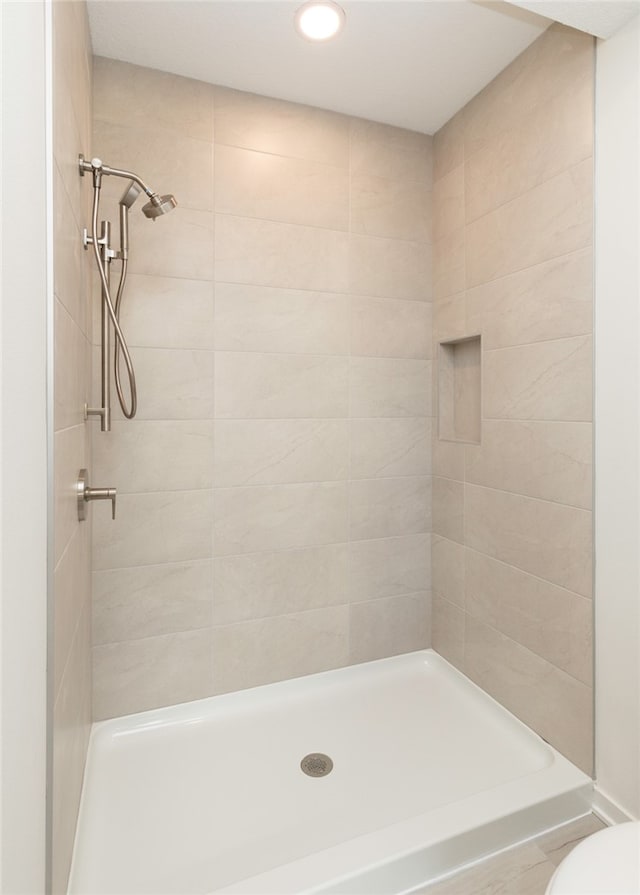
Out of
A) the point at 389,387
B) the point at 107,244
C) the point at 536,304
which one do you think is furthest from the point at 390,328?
the point at 107,244

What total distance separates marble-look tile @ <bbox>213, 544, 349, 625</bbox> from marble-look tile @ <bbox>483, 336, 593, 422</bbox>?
89 cm

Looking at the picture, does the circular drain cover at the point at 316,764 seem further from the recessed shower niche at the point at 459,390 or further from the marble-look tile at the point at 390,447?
the recessed shower niche at the point at 459,390

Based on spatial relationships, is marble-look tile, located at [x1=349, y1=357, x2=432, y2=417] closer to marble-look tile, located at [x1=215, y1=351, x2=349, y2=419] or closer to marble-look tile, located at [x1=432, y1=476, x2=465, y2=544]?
marble-look tile, located at [x1=215, y1=351, x2=349, y2=419]

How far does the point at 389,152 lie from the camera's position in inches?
82.0

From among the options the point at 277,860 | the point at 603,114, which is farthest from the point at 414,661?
the point at 603,114

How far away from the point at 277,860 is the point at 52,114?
5.84 feet

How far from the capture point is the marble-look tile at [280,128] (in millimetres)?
1821

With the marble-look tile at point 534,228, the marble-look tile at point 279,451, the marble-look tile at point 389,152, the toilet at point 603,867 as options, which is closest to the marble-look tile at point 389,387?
the marble-look tile at point 279,451

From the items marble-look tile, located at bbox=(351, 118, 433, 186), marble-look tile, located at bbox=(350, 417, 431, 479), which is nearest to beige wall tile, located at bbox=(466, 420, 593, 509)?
marble-look tile, located at bbox=(350, 417, 431, 479)

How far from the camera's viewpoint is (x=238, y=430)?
1872 millimetres

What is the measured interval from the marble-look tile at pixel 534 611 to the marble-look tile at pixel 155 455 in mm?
1148

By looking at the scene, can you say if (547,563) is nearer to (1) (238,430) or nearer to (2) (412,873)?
(2) (412,873)

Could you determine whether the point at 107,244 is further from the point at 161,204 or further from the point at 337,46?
the point at 337,46

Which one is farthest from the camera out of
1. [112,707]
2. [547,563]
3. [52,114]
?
[112,707]
